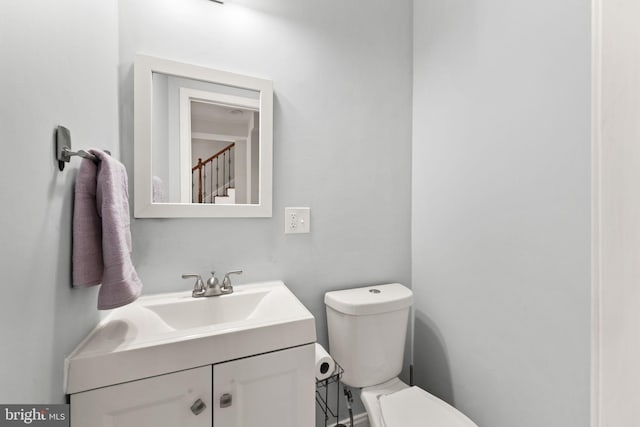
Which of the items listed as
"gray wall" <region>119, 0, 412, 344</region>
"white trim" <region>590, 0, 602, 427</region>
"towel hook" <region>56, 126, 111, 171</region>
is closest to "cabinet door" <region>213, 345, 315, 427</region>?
"gray wall" <region>119, 0, 412, 344</region>

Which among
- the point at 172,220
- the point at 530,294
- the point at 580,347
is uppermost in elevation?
the point at 172,220

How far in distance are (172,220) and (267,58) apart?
0.81m

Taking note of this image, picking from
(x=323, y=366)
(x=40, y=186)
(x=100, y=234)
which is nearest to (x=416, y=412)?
(x=323, y=366)

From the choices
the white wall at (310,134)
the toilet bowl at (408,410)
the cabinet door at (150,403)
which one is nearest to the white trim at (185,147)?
the white wall at (310,134)

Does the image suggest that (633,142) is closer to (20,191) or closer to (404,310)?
(404,310)

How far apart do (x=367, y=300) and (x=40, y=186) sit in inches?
43.6

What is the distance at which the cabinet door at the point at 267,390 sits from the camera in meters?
0.74

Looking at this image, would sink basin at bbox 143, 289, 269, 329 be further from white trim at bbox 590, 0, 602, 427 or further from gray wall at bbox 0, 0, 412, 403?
white trim at bbox 590, 0, 602, 427

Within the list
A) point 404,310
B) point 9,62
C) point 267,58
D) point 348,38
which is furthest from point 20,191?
point 348,38

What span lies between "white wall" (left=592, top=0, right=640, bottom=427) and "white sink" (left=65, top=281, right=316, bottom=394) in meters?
0.80

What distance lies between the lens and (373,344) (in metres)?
1.18

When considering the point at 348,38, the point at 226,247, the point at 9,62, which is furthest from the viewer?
the point at 348,38

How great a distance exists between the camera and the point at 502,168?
3.52 ft

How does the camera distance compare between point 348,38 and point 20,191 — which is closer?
point 20,191
